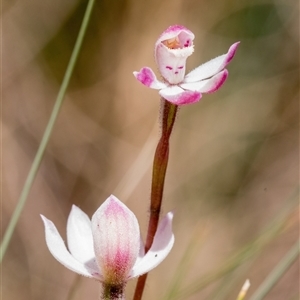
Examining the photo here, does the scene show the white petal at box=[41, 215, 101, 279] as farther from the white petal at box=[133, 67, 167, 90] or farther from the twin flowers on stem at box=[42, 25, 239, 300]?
the white petal at box=[133, 67, 167, 90]

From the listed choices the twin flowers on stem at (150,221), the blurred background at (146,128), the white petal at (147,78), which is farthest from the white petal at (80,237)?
the blurred background at (146,128)

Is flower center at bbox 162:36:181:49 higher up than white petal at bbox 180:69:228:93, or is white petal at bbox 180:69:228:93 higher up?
flower center at bbox 162:36:181:49

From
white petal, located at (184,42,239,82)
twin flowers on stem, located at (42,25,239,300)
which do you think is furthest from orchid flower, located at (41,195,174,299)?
white petal, located at (184,42,239,82)

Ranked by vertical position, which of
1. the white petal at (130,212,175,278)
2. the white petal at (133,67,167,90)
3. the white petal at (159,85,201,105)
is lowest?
the white petal at (130,212,175,278)

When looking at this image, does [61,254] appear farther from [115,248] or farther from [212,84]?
[212,84]

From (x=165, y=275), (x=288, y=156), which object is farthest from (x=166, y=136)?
(x=288, y=156)

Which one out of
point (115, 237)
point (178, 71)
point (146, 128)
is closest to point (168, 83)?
point (178, 71)

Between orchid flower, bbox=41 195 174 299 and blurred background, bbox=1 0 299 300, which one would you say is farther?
blurred background, bbox=1 0 299 300
